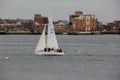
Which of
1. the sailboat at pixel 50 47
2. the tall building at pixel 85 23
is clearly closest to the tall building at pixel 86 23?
the tall building at pixel 85 23

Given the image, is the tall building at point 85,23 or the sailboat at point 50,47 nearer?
the sailboat at point 50,47

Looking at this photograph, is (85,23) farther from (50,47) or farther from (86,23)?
(50,47)

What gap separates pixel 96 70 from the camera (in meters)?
36.0

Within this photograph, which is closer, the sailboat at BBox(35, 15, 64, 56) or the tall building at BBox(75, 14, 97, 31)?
the sailboat at BBox(35, 15, 64, 56)

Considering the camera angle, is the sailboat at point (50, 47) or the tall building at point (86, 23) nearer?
the sailboat at point (50, 47)

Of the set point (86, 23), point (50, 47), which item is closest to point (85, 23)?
point (86, 23)

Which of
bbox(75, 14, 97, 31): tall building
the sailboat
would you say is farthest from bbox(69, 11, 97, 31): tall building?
the sailboat

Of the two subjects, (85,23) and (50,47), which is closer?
(50,47)

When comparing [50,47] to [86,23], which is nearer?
[50,47]

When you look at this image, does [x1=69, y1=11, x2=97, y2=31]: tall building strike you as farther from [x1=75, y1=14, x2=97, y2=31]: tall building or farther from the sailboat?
the sailboat

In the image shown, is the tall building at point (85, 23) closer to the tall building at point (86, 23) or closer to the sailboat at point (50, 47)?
the tall building at point (86, 23)

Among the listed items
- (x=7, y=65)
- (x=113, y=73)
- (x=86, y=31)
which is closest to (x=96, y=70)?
(x=113, y=73)

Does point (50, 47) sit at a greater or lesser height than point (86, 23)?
greater

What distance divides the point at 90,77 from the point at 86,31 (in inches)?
6508
